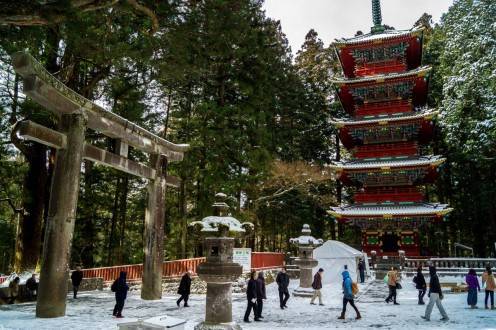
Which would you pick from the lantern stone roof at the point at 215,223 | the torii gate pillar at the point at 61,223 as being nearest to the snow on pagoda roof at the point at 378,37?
the torii gate pillar at the point at 61,223

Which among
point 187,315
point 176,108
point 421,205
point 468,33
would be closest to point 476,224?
point 421,205

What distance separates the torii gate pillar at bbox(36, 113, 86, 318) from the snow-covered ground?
0.46m

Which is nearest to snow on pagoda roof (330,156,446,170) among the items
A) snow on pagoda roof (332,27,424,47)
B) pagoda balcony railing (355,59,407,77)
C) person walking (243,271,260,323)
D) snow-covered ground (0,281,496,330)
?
pagoda balcony railing (355,59,407,77)

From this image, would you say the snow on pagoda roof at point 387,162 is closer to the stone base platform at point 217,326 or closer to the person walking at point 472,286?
the person walking at point 472,286

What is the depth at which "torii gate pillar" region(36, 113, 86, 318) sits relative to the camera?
28.2ft

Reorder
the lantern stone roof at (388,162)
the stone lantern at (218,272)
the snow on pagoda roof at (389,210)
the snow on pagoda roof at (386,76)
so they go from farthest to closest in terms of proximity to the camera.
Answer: the snow on pagoda roof at (386,76) → the lantern stone roof at (388,162) → the snow on pagoda roof at (389,210) → the stone lantern at (218,272)

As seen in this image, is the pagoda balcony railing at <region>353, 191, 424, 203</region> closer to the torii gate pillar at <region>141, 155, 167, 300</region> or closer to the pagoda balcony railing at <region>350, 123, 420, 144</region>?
the pagoda balcony railing at <region>350, 123, 420, 144</region>

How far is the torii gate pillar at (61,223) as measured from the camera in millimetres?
8586

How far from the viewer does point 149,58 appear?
12.4m

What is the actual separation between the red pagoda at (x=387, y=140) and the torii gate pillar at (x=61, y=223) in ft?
64.1

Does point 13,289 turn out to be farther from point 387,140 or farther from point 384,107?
point 384,107

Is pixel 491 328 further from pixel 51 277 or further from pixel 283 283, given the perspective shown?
pixel 51 277

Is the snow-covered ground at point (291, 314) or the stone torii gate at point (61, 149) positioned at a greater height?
the stone torii gate at point (61, 149)

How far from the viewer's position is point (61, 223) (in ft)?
29.3
